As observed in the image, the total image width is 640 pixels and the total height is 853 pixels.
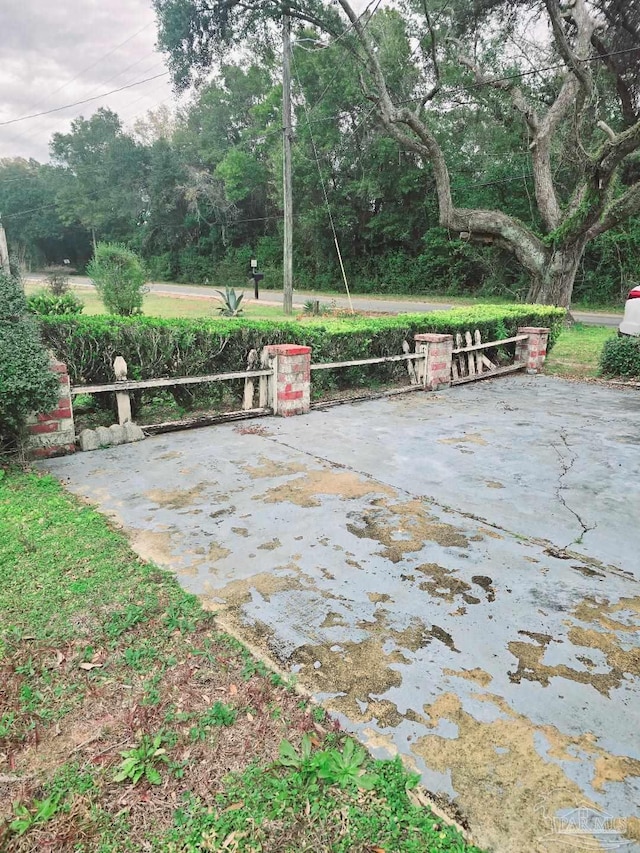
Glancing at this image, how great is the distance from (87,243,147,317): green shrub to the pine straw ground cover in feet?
38.5

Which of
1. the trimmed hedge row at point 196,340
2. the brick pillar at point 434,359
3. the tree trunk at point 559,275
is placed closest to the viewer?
the trimmed hedge row at point 196,340

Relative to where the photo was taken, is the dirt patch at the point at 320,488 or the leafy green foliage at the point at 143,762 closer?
the leafy green foliage at the point at 143,762

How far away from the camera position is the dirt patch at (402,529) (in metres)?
3.12

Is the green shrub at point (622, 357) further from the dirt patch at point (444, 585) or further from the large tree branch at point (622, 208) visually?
the dirt patch at point (444, 585)

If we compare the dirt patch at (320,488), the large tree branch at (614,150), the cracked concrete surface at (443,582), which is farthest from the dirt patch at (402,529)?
the large tree branch at (614,150)

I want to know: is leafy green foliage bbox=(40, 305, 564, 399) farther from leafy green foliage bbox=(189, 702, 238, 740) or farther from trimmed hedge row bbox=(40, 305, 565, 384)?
leafy green foliage bbox=(189, 702, 238, 740)

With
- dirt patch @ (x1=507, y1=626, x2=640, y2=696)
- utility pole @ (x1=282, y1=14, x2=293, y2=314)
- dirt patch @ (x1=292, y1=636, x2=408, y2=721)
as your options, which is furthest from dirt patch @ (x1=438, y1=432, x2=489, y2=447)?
utility pole @ (x1=282, y1=14, x2=293, y2=314)

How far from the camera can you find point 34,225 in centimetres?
4653

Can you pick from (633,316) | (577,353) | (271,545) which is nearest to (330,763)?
(271,545)

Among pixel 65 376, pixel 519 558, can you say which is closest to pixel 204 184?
pixel 65 376

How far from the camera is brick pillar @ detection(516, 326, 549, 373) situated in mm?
9031

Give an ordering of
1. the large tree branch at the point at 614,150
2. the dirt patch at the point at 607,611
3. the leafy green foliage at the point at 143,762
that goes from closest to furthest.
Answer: the leafy green foliage at the point at 143,762, the dirt patch at the point at 607,611, the large tree branch at the point at 614,150

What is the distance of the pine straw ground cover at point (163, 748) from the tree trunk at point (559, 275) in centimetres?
1307

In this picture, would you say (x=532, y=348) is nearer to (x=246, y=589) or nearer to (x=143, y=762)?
(x=246, y=589)
